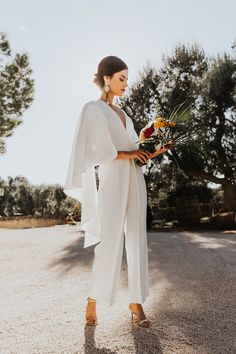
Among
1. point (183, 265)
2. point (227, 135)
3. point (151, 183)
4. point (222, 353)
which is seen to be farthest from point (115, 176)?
point (151, 183)

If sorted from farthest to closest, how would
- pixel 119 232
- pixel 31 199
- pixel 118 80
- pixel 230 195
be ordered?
pixel 31 199 < pixel 230 195 < pixel 118 80 < pixel 119 232

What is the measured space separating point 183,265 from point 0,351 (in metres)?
3.22

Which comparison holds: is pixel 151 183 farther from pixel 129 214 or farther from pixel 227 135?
pixel 129 214

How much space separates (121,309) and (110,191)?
992 millimetres

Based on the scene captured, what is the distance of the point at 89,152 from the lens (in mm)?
2889

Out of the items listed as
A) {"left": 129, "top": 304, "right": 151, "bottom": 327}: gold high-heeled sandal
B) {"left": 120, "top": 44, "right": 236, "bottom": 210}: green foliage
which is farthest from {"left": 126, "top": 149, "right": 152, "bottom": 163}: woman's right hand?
{"left": 120, "top": 44, "right": 236, "bottom": 210}: green foliage

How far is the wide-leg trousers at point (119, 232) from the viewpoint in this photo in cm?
265

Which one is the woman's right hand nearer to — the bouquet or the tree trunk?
the bouquet

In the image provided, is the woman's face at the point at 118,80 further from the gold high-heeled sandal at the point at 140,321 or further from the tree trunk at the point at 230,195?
the tree trunk at the point at 230,195

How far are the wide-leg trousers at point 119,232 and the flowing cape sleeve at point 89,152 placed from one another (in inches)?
4.6

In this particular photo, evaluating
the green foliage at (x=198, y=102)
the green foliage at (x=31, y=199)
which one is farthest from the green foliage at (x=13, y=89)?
the green foliage at (x=31, y=199)

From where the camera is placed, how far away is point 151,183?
18.1 metres

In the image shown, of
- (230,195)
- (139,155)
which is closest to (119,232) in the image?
(139,155)

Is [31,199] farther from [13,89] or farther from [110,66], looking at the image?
[110,66]
